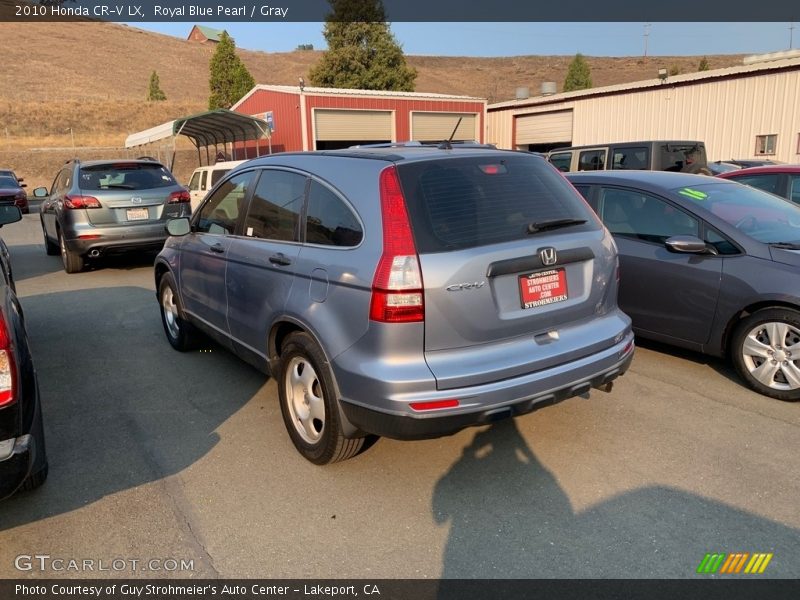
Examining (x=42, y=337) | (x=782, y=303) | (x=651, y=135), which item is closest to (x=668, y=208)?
(x=782, y=303)

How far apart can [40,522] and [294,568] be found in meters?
1.43

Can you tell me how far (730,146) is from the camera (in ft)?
69.3

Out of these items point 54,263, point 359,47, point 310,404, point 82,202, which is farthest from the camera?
point 359,47

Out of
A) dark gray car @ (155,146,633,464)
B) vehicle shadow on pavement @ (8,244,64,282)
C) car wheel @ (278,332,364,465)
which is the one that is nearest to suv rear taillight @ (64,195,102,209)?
vehicle shadow on pavement @ (8,244,64,282)

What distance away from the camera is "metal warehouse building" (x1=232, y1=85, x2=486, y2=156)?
83.6 ft

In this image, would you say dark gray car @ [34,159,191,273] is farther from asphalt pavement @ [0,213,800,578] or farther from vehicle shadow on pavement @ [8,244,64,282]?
asphalt pavement @ [0,213,800,578]

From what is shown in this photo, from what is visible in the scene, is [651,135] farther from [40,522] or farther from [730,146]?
[40,522]

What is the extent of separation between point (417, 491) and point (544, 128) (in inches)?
1076

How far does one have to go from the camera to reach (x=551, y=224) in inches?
132

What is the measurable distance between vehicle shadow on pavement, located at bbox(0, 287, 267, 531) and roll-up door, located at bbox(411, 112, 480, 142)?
78.0 ft

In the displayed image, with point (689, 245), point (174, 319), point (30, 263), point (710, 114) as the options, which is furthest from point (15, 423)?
point (710, 114)

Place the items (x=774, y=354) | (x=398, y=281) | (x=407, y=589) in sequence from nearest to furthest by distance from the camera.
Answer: (x=407, y=589) → (x=398, y=281) → (x=774, y=354)

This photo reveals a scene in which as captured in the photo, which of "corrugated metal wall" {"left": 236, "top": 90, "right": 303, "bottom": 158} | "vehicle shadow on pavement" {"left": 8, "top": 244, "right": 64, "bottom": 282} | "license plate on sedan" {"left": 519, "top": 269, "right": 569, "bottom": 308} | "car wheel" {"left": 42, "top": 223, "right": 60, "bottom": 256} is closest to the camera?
"license plate on sedan" {"left": 519, "top": 269, "right": 569, "bottom": 308}

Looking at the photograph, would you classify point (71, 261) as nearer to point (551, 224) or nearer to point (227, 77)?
point (551, 224)
